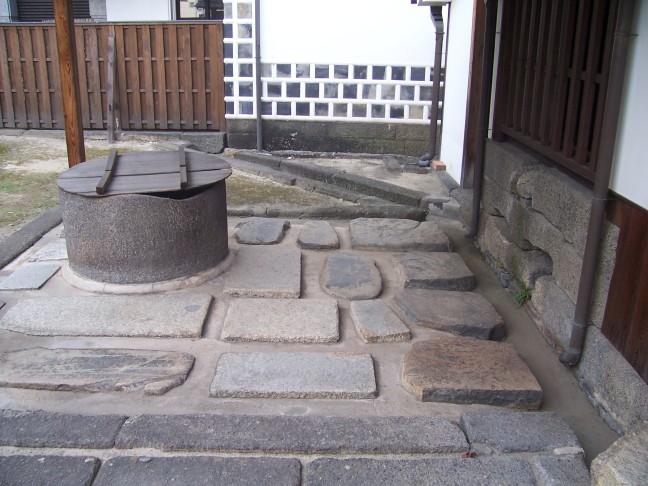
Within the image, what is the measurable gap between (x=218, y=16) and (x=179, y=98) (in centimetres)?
278

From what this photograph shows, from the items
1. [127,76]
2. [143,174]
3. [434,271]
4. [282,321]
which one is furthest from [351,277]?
[127,76]

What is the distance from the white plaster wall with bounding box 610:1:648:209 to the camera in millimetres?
2801

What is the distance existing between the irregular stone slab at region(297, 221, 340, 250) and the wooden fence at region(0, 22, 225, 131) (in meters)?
4.75

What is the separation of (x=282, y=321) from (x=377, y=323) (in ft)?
1.97

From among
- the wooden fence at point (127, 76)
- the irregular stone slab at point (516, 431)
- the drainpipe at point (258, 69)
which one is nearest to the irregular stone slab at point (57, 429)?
the irregular stone slab at point (516, 431)

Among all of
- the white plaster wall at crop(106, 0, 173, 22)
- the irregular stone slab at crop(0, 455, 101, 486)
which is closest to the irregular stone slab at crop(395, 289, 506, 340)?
the irregular stone slab at crop(0, 455, 101, 486)

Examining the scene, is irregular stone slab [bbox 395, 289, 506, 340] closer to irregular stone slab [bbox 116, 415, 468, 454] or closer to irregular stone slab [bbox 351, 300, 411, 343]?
irregular stone slab [bbox 351, 300, 411, 343]

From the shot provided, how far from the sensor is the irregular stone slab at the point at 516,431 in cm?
278

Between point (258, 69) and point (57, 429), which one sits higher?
point (258, 69)

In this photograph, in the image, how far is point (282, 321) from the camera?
12.8ft

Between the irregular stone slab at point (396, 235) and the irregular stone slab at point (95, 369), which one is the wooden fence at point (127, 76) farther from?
the irregular stone slab at point (95, 369)

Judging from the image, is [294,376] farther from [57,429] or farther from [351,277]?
[351,277]

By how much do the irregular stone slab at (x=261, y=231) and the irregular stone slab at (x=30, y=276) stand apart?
152 centimetres

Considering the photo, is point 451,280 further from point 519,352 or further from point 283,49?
point 283,49
